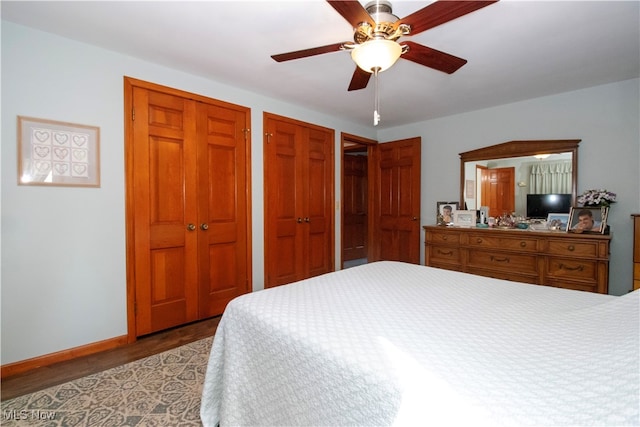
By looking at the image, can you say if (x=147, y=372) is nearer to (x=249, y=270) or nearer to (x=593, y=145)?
(x=249, y=270)

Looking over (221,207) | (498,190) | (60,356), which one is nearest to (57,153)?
(221,207)

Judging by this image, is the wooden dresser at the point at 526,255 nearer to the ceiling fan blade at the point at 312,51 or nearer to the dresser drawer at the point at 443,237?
the dresser drawer at the point at 443,237

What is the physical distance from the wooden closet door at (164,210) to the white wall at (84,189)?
5.1 inches

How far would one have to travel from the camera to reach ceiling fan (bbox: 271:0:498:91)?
1.27 meters

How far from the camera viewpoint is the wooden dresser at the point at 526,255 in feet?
8.60

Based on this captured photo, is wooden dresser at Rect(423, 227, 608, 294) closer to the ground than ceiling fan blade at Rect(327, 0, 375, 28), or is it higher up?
closer to the ground

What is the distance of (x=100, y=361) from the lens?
84.6 inches

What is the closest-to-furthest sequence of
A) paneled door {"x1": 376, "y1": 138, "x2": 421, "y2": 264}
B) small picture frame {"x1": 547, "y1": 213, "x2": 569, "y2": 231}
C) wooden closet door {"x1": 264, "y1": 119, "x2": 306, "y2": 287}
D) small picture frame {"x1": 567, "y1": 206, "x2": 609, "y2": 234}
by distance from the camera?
small picture frame {"x1": 567, "y1": 206, "x2": 609, "y2": 234}
small picture frame {"x1": 547, "y1": 213, "x2": 569, "y2": 231}
wooden closet door {"x1": 264, "y1": 119, "x2": 306, "y2": 287}
paneled door {"x1": 376, "y1": 138, "x2": 421, "y2": 264}

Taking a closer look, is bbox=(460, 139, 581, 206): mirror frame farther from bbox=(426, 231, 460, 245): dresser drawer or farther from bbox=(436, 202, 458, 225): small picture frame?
bbox=(426, 231, 460, 245): dresser drawer

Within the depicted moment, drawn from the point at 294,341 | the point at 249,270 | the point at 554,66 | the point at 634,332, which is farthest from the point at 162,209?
the point at 554,66

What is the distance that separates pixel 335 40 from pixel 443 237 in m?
2.60

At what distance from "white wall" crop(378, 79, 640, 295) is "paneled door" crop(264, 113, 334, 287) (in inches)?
81.8

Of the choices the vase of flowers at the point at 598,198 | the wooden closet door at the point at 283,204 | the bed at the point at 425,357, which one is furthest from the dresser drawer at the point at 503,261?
the wooden closet door at the point at 283,204

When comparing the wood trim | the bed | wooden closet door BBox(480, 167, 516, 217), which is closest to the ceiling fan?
the bed
